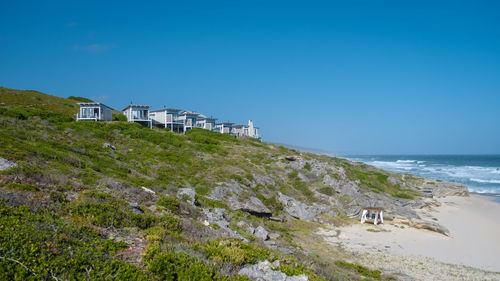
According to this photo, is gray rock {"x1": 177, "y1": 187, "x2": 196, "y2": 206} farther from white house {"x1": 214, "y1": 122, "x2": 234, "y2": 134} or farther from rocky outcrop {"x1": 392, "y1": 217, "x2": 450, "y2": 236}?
white house {"x1": 214, "y1": 122, "x2": 234, "y2": 134}

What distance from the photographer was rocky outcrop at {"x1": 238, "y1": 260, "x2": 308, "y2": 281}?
242 inches

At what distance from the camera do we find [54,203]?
26.1 feet

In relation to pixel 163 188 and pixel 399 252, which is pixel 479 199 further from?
pixel 163 188

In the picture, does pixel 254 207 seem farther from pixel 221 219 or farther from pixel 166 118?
pixel 166 118

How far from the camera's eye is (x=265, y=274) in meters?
6.32

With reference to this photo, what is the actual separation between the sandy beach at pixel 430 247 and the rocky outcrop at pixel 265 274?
9.18 meters

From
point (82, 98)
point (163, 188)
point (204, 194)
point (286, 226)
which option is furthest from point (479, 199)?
point (82, 98)

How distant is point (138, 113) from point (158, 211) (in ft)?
137

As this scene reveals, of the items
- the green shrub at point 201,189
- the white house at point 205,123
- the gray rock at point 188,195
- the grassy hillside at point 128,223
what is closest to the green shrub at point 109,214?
the grassy hillside at point 128,223

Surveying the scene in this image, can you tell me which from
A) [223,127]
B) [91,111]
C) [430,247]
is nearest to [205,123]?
[223,127]

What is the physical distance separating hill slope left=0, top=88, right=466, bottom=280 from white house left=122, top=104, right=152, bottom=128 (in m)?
16.0

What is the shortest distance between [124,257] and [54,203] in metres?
3.61

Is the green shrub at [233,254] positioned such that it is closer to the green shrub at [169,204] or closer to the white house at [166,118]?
the green shrub at [169,204]

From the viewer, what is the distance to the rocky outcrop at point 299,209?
70.1ft
